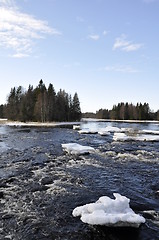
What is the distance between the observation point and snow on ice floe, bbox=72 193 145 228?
6340 millimetres

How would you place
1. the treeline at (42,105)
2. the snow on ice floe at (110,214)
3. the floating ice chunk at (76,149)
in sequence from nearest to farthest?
1. the snow on ice floe at (110,214)
2. the floating ice chunk at (76,149)
3. the treeline at (42,105)

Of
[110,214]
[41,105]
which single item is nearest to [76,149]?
[110,214]

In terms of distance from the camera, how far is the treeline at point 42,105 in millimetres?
70000

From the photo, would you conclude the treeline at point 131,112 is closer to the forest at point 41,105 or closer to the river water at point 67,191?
the forest at point 41,105

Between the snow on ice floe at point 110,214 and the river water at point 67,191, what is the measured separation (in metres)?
0.22

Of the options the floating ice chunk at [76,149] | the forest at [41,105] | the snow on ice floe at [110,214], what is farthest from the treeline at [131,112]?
the snow on ice floe at [110,214]

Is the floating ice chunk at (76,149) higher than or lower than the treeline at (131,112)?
lower

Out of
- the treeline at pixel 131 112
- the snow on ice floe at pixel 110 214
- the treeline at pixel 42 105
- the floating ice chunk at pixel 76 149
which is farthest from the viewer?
the treeline at pixel 131 112

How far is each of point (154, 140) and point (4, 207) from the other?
22.5 meters

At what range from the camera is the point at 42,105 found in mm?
68812

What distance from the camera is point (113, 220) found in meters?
6.33

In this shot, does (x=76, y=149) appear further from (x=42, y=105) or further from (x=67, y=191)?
(x=42, y=105)

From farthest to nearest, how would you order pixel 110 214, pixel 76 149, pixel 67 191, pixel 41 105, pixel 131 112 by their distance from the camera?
pixel 131 112 < pixel 41 105 < pixel 76 149 < pixel 67 191 < pixel 110 214

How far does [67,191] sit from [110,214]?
125 inches
